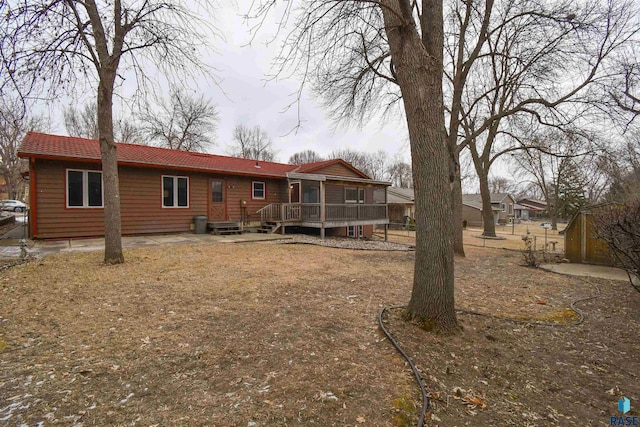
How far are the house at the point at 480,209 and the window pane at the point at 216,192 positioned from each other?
35272 millimetres

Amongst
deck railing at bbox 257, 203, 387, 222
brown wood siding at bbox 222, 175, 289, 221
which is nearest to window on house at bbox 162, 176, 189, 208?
brown wood siding at bbox 222, 175, 289, 221

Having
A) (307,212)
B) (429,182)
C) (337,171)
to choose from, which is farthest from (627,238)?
→ (337,171)

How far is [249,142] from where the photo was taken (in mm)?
43938

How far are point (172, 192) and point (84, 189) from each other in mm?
3055

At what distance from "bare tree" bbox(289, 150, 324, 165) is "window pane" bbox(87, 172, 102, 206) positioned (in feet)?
148

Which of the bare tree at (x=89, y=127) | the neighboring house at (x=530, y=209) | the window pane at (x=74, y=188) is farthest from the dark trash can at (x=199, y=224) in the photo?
the neighboring house at (x=530, y=209)

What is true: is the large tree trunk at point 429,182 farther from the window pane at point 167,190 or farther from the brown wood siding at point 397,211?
the brown wood siding at point 397,211

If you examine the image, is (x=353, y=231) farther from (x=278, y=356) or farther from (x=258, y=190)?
(x=278, y=356)

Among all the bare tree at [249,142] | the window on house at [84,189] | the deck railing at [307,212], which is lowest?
the deck railing at [307,212]

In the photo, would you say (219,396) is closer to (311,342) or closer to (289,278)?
(311,342)

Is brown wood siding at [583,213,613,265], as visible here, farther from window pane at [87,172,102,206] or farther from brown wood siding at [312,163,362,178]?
window pane at [87,172,102,206]

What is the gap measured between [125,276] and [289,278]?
3187 millimetres

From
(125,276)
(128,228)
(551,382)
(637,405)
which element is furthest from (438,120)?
(128,228)

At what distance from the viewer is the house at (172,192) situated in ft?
34.5
